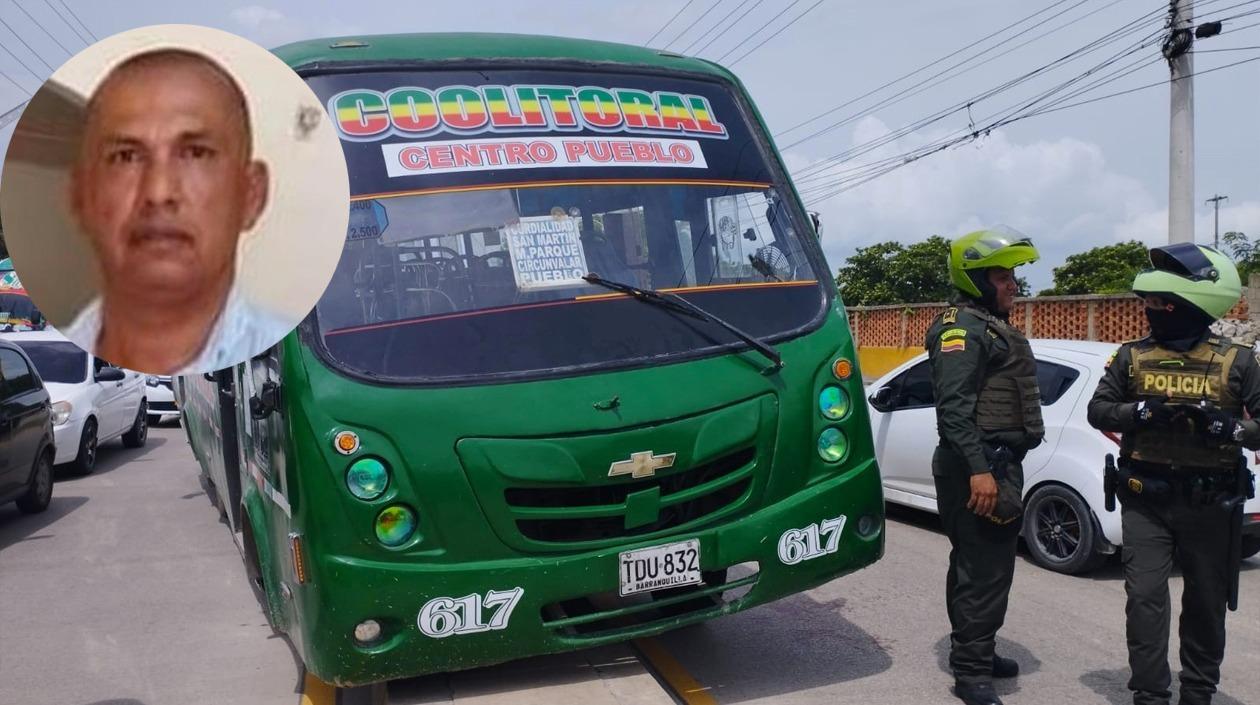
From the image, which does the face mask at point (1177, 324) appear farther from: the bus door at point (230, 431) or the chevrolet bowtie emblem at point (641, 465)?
the bus door at point (230, 431)

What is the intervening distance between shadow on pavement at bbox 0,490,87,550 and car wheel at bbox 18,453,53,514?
10 cm

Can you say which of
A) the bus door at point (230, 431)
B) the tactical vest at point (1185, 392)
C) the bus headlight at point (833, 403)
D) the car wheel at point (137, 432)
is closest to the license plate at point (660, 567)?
the bus headlight at point (833, 403)

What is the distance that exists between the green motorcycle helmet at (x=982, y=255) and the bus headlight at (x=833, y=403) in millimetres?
669

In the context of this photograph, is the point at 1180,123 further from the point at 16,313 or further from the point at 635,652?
the point at 16,313

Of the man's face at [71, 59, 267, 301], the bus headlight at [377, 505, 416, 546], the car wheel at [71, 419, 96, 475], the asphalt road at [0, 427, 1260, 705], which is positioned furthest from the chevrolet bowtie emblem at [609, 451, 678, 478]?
the car wheel at [71, 419, 96, 475]

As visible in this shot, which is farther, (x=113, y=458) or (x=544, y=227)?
(x=113, y=458)

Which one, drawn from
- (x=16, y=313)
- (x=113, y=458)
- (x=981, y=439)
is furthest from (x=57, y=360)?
(x=981, y=439)

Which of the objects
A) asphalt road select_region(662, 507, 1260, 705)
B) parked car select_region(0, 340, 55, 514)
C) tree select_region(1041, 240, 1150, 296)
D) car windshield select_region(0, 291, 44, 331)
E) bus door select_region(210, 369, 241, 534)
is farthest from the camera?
tree select_region(1041, 240, 1150, 296)

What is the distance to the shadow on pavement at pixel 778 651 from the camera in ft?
15.8

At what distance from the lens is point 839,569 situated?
180 inches

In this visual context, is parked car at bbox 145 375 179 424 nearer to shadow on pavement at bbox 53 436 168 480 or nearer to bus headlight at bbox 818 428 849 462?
shadow on pavement at bbox 53 436 168 480

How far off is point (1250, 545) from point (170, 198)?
6.93 metres

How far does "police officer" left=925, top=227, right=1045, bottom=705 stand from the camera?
14.3 ft

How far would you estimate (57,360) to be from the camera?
13.9 metres
